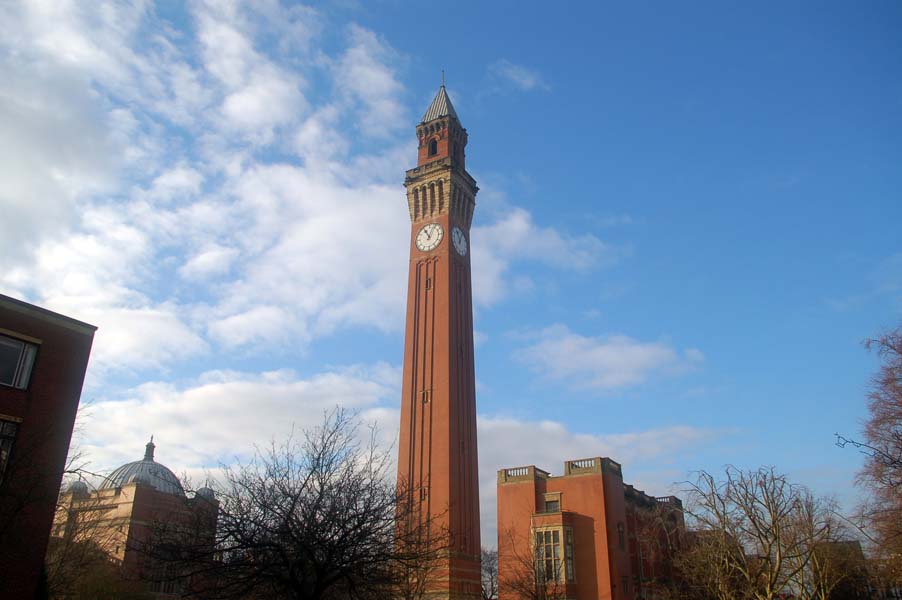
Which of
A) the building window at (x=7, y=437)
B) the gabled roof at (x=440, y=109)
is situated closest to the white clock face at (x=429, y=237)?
the gabled roof at (x=440, y=109)

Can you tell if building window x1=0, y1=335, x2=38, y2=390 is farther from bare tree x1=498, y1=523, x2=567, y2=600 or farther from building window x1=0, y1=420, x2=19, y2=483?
bare tree x1=498, y1=523, x2=567, y2=600

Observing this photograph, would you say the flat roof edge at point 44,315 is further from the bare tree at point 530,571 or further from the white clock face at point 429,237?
the white clock face at point 429,237

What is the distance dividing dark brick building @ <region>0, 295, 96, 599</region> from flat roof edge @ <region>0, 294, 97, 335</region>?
0.10 feet

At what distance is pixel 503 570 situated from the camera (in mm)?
45625

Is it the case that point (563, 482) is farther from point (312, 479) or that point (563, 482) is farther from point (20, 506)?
point (20, 506)

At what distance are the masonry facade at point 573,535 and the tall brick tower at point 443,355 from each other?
3.13m

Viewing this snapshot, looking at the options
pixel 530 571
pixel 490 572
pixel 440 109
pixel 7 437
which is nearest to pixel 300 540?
pixel 7 437

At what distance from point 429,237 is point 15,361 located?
3618 cm

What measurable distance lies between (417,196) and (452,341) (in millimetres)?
13727

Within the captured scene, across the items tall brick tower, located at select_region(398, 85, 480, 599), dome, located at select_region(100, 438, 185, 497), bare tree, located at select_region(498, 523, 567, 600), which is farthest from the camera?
dome, located at select_region(100, 438, 185, 497)

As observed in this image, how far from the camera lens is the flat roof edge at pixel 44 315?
23359 mm

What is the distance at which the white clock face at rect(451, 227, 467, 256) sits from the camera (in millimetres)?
55850

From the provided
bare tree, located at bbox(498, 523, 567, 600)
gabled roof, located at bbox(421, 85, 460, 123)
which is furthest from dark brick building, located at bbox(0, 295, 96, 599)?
gabled roof, located at bbox(421, 85, 460, 123)

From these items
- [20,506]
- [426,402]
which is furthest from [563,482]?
[20,506]
